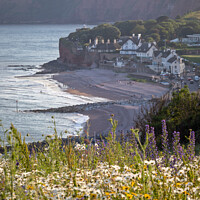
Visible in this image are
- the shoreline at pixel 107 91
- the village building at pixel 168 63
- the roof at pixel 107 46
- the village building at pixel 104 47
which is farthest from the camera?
the roof at pixel 107 46

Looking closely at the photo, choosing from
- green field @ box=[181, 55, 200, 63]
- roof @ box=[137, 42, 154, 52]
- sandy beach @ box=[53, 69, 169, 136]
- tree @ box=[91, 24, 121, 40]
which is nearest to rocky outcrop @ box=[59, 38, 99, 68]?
sandy beach @ box=[53, 69, 169, 136]

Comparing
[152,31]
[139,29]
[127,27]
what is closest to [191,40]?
[152,31]

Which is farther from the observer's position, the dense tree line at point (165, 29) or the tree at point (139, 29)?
the tree at point (139, 29)

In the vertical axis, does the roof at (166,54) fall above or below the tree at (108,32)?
below

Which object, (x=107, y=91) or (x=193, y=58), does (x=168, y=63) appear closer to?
(x=193, y=58)

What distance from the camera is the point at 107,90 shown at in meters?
49.5

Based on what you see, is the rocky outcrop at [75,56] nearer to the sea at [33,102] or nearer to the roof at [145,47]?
the sea at [33,102]

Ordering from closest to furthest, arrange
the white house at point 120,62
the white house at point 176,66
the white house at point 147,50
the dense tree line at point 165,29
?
the white house at point 176,66
the white house at point 120,62
the white house at point 147,50
the dense tree line at point 165,29

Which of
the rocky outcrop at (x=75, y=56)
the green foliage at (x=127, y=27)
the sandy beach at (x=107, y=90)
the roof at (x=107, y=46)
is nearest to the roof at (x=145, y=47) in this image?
the sandy beach at (x=107, y=90)

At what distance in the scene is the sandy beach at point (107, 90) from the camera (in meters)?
33.2

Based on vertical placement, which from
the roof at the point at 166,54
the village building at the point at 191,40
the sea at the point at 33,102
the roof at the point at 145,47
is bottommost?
the sea at the point at 33,102

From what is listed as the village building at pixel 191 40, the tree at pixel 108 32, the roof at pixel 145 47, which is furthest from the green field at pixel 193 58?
the tree at pixel 108 32

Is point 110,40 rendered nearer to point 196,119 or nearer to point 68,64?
point 68,64

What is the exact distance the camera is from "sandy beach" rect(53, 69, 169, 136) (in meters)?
33.2
